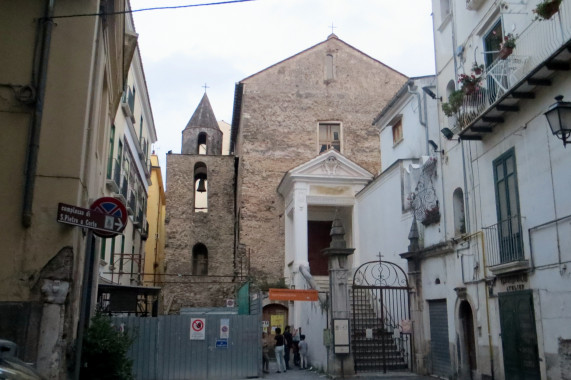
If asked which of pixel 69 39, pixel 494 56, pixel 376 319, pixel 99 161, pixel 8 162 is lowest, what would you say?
pixel 376 319

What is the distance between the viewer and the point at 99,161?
12305mm

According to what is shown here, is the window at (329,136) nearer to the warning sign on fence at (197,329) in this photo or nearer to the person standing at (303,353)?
the person standing at (303,353)

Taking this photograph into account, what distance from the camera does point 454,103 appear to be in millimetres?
14562

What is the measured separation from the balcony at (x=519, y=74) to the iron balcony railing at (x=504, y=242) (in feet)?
7.35

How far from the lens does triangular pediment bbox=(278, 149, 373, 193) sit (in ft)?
89.6

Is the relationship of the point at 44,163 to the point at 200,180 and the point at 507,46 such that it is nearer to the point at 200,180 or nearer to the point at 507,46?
the point at 507,46

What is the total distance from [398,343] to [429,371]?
1935 mm

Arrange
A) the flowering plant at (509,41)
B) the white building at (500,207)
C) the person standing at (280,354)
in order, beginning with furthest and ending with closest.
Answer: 1. the person standing at (280,354)
2. the flowering plant at (509,41)
3. the white building at (500,207)

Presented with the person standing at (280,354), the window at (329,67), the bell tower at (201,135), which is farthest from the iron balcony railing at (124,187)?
the bell tower at (201,135)

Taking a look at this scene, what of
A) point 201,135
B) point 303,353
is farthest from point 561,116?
point 201,135

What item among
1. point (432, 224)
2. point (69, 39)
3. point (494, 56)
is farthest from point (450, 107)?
point (69, 39)

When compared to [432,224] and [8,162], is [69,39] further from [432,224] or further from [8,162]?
[432,224]

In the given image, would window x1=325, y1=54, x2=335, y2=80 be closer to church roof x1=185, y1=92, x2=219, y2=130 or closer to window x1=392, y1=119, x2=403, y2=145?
window x1=392, y1=119, x2=403, y2=145

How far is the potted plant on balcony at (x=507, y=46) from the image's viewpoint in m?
12.5
